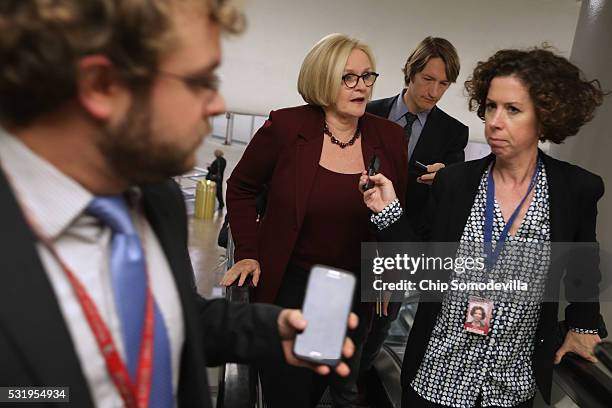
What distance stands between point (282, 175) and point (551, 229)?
3.85 feet

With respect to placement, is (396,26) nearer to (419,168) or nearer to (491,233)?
(419,168)

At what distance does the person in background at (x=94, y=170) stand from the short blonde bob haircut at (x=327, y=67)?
4.90ft

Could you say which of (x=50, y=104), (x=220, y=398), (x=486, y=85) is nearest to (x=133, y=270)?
(x=50, y=104)

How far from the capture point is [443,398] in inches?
84.7

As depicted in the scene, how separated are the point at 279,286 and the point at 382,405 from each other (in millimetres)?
1544

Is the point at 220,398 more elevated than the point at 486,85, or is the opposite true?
the point at 486,85

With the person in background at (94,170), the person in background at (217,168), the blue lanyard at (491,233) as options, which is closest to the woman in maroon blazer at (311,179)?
the blue lanyard at (491,233)

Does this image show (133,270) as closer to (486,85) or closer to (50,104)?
(50,104)

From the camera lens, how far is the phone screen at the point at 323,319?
124 cm

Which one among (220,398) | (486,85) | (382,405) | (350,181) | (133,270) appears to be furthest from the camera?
(382,405)

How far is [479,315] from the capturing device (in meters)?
2.09

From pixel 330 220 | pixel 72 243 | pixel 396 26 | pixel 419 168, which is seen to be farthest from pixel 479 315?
pixel 396 26

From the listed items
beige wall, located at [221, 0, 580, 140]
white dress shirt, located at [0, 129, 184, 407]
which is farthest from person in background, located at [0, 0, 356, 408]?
beige wall, located at [221, 0, 580, 140]

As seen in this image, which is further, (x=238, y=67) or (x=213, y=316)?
(x=238, y=67)
